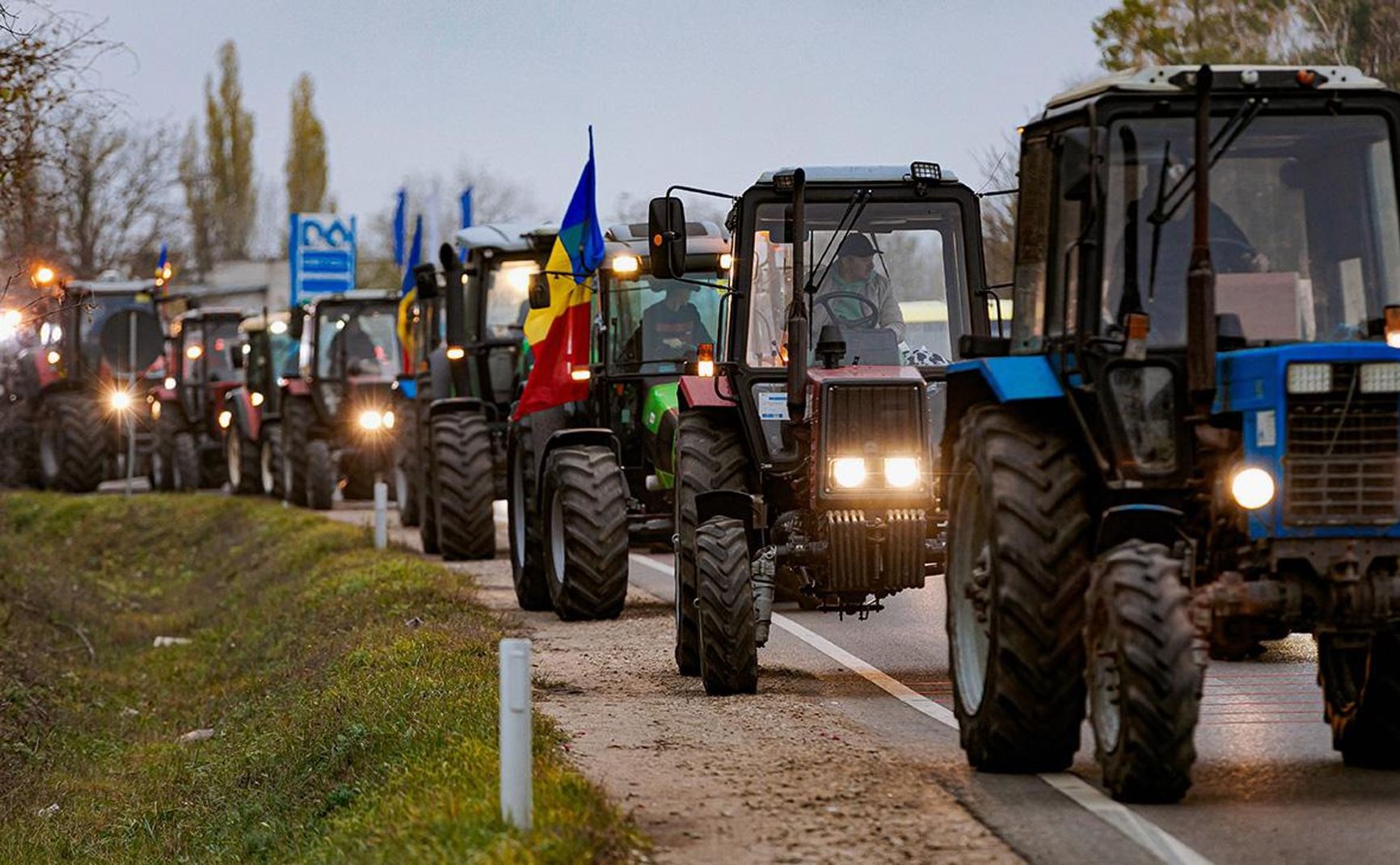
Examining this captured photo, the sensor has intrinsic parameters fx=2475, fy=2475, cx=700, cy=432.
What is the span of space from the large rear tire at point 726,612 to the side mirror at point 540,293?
24.8ft

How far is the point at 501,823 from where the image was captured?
26.8ft

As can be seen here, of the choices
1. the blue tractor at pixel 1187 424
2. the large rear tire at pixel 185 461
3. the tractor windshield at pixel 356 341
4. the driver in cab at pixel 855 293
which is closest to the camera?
the blue tractor at pixel 1187 424

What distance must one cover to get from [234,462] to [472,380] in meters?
18.0

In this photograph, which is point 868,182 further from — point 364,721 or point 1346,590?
point 1346,590

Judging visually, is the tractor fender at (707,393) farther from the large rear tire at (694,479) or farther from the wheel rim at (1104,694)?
the wheel rim at (1104,694)

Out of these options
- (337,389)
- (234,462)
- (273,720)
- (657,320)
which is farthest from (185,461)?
(273,720)

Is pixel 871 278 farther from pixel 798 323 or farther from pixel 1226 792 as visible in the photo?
pixel 1226 792

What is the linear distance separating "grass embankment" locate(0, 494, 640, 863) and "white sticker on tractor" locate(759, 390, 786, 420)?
212 centimetres

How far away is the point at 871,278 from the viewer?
46.4ft

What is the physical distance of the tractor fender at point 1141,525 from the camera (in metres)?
8.91

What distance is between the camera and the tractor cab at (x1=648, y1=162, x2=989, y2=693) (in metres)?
13.1

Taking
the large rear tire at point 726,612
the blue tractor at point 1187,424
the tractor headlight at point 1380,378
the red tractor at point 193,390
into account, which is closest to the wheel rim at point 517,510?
the large rear tire at point 726,612

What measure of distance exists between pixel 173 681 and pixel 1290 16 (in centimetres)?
1763

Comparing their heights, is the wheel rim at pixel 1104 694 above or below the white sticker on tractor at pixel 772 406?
below
